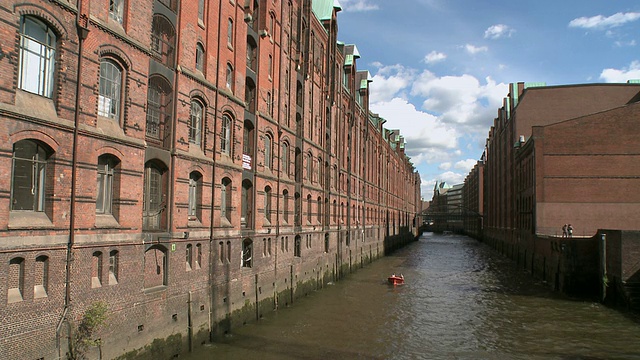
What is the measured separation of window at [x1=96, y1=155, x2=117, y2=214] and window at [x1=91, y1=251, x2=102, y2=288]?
4.08 ft

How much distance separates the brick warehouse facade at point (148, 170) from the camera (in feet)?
35.9

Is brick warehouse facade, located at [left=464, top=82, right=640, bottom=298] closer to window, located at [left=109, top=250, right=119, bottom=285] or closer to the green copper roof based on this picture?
the green copper roof

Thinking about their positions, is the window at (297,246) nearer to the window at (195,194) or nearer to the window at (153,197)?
the window at (195,194)

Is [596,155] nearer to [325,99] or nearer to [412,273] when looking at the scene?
[412,273]

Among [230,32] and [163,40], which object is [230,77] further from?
[163,40]

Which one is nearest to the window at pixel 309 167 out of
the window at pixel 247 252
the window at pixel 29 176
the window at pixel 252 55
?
the window at pixel 252 55

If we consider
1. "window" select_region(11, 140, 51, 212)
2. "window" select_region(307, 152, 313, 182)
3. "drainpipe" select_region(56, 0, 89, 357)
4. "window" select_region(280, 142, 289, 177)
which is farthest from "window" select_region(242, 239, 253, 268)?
"window" select_region(11, 140, 51, 212)

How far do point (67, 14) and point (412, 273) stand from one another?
38.0 meters

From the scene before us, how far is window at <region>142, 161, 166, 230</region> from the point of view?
15.6 metres

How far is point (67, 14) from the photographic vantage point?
11.8 meters

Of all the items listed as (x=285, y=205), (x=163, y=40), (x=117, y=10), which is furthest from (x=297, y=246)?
(x=117, y=10)

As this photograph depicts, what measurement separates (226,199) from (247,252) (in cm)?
345

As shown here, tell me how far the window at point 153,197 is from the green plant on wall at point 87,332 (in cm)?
392

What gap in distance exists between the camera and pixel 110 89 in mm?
13672
